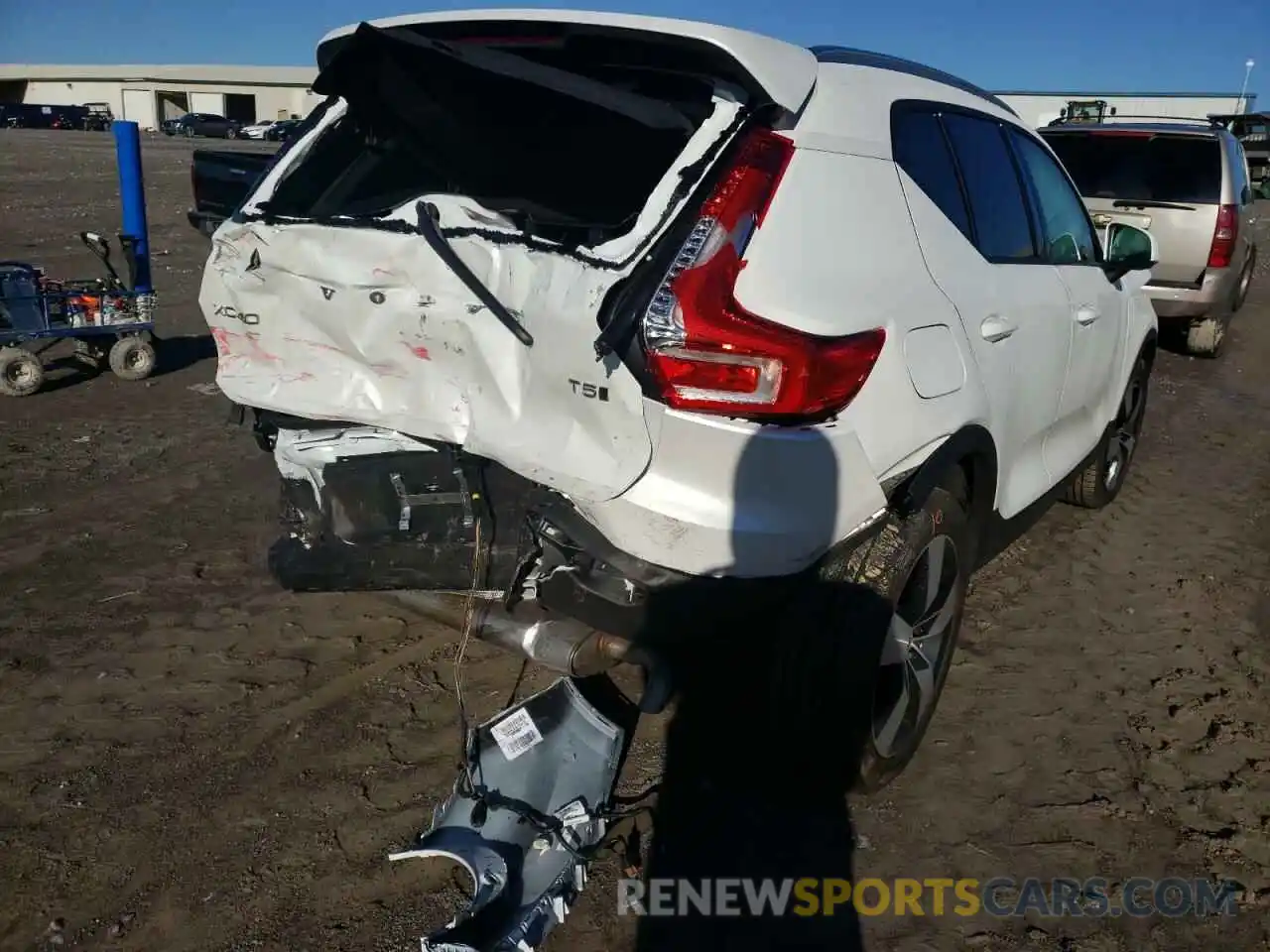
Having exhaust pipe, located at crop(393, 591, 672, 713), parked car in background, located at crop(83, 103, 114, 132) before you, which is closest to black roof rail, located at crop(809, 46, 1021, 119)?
exhaust pipe, located at crop(393, 591, 672, 713)

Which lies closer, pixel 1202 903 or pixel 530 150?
pixel 1202 903

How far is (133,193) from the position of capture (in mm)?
7621

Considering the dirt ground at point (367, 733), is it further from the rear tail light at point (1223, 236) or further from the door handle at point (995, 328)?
the rear tail light at point (1223, 236)

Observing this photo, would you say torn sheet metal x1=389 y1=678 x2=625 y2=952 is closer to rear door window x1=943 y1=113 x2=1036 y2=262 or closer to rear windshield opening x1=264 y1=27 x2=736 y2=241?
rear windshield opening x1=264 y1=27 x2=736 y2=241

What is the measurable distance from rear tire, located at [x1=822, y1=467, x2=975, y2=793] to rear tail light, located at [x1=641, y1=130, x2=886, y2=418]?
18.1 inches

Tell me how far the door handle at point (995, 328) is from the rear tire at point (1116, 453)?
195 centimetres

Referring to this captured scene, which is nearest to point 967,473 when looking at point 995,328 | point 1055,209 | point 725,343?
point 995,328

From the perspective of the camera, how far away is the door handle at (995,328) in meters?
2.98

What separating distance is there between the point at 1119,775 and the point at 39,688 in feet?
11.2

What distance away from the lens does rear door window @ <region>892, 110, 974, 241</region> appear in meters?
2.84

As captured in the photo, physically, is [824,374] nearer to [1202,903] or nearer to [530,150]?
[530,150]

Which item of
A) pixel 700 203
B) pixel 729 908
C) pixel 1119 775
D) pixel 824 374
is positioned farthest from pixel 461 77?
pixel 1119 775

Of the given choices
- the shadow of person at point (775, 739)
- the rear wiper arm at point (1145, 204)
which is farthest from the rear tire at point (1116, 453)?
the rear wiper arm at point (1145, 204)

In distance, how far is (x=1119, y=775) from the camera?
3055 millimetres
